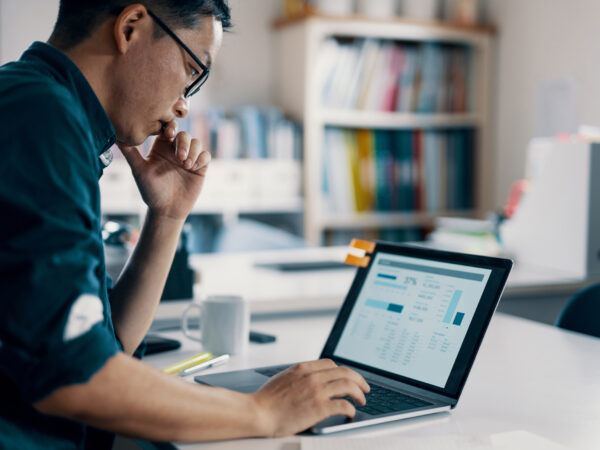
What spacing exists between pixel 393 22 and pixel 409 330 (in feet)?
9.01

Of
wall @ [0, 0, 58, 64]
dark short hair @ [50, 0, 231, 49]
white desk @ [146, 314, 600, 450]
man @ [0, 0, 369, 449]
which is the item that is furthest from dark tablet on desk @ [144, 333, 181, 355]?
wall @ [0, 0, 58, 64]

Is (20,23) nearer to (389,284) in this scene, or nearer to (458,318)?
(389,284)

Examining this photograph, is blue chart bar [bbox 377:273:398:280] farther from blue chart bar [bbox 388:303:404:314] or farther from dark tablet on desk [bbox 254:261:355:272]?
dark tablet on desk [bbox 254:261:355:272]

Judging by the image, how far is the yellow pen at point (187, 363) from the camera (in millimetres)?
1148

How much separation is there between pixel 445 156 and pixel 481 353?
103 inches

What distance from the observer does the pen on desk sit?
1151 millimetres

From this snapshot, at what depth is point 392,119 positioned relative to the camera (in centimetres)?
363

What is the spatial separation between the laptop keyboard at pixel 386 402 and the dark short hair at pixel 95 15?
0.57 m

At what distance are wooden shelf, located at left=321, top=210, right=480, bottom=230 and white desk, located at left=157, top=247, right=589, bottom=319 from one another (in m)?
1.00

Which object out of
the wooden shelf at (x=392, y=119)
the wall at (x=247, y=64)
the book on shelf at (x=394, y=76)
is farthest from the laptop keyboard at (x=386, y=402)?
the wall at (x=247, y=64)

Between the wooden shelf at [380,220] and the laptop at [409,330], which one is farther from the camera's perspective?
the wooden shelf at [380,220]

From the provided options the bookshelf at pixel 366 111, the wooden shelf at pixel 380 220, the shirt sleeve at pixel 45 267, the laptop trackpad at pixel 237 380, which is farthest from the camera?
the wooden shelf at pixel 380 220

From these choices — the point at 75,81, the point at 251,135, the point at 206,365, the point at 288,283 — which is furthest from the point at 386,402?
the point at 251,135

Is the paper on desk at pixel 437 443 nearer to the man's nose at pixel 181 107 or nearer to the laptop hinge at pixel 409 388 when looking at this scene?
the laptop hinge at pixel 409 388
